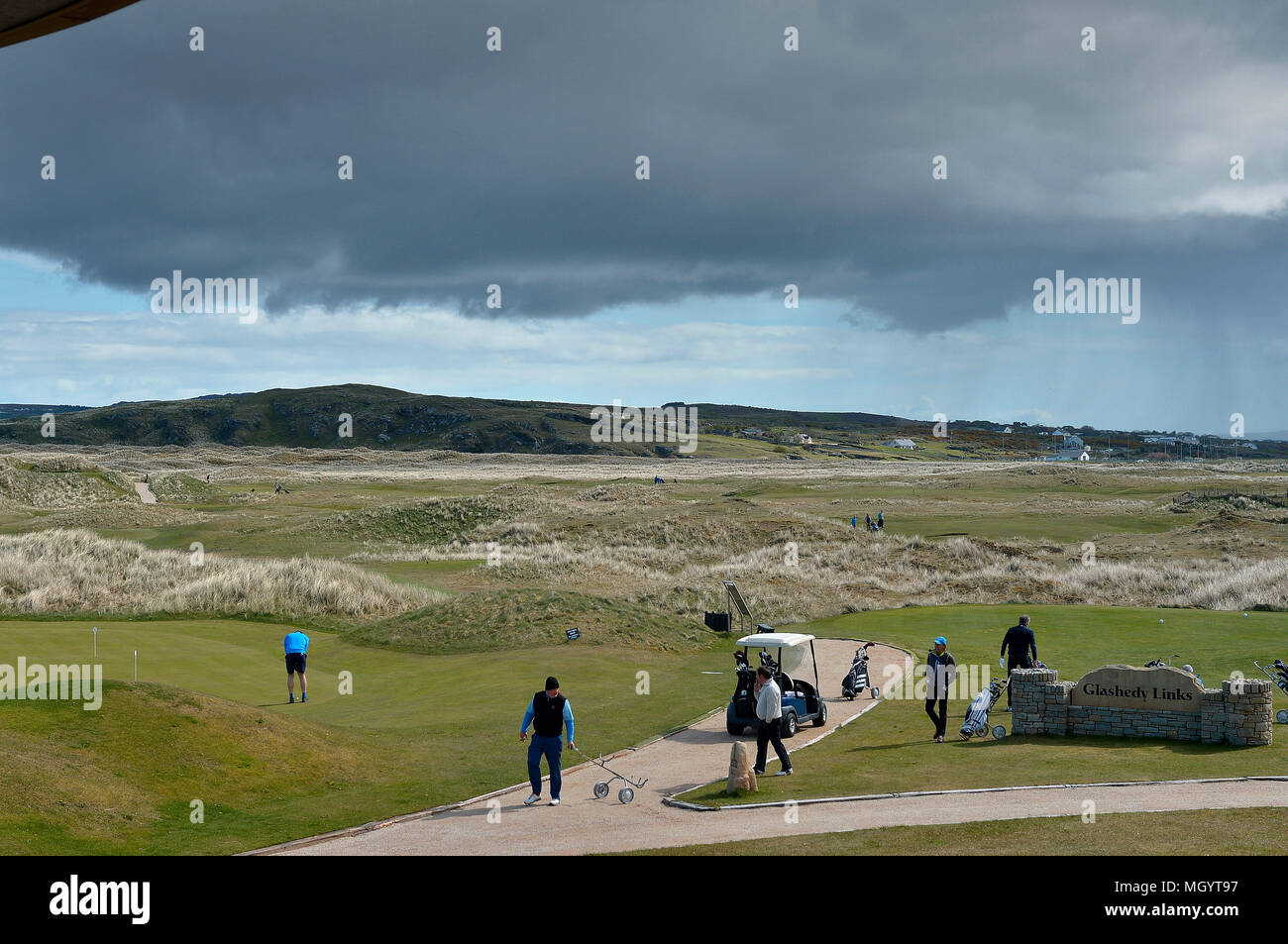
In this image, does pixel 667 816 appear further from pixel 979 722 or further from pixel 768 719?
pixel 979 722

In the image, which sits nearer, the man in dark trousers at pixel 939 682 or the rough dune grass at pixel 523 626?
the man in dark trousers at pixel 939 682

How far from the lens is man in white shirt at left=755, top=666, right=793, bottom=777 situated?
1742cm

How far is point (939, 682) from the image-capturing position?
66.6 feet

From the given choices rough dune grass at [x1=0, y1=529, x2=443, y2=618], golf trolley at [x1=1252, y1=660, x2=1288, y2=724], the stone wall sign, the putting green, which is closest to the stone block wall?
the stone wall sign

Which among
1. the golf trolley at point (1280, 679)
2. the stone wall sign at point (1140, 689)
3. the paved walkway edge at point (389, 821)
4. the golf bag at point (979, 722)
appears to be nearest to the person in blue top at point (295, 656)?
the paved walkway edge at point (389, 821)

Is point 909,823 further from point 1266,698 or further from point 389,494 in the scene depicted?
point 389,494

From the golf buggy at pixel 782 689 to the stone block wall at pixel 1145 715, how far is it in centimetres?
420

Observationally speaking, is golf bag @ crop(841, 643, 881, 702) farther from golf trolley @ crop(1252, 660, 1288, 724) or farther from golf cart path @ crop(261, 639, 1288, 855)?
golf cart path @ crop(261, 639, 1288, 855)

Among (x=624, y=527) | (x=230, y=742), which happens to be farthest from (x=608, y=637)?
(x=624, y=527)

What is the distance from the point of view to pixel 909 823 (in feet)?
46.0

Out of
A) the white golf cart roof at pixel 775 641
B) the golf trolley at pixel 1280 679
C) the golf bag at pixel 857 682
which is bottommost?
the golf bag at pixel 857 682

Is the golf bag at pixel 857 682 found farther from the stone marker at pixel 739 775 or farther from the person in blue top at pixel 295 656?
the person in blue top at pixel 295 656

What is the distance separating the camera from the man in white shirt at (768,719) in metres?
17.4

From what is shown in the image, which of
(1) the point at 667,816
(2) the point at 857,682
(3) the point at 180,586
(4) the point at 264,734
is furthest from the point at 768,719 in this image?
(3) the point at 180,586
